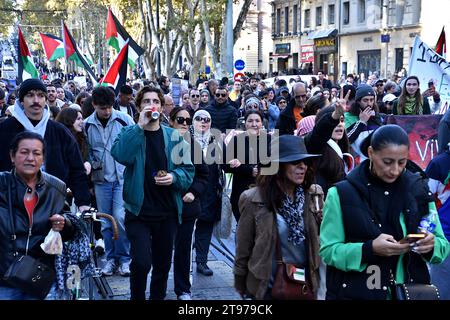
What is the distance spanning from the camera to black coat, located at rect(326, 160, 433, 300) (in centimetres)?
333

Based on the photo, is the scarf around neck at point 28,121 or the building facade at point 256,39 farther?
the building facade at point 256,39

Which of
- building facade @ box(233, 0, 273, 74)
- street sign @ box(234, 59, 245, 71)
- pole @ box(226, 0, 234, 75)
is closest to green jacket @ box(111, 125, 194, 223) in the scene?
street sign @ box(234, 59, 245, 71)

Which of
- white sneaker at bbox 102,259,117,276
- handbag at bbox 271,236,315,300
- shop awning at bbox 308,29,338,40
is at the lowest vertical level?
white sneaker at bbox 102,259,117,276

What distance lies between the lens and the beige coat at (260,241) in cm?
375

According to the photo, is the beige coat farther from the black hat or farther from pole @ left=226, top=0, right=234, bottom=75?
pole @ left=226, top=0, right=234, bottom=75

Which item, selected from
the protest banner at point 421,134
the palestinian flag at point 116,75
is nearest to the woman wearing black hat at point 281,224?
the protest banner at point 421,134

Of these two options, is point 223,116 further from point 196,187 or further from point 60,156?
point 60,156

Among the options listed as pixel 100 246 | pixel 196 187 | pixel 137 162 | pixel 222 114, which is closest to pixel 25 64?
pixel 222 114

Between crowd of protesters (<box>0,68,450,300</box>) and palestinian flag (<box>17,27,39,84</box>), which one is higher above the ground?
palestinian flag (<box>17,27,39,84</box>)

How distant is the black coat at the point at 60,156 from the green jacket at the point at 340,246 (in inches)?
105

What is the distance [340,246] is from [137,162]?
2.28 m

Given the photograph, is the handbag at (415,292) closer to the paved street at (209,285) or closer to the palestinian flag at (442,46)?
the paved street at (209,285)

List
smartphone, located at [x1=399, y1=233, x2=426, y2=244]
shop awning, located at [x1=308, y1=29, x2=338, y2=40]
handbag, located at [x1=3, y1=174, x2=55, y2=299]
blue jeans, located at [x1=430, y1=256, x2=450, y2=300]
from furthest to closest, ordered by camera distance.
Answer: shop awning, located at [x1=308, y1=29, x2=338, y2=40] → blue jeans, located at [x1=430, y1=256, x2=450, y2=300] → handbag, located at [x1=3, y1=174, x2=55, y2=299] → smartphone, located at [x1=399, y1=233, x2=426, y2=244]

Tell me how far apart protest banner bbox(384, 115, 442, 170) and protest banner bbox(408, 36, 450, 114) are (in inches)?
42.0
